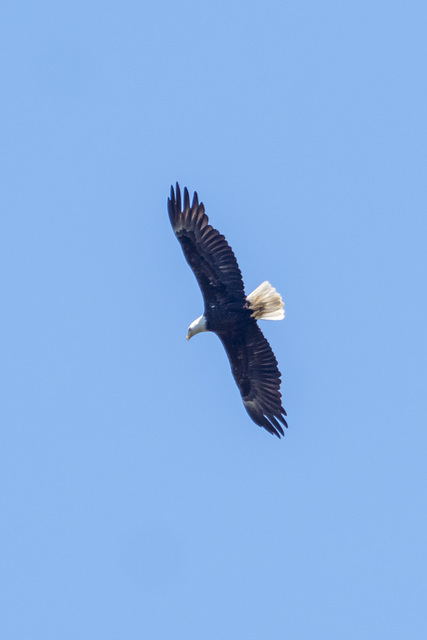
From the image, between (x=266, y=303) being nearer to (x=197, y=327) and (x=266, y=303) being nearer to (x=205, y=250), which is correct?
(x=197, y=327)

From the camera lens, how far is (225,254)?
54.6ft

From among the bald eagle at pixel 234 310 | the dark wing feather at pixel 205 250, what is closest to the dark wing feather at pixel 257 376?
the bald eagle at pixel 234 310

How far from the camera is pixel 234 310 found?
16828 millimetres

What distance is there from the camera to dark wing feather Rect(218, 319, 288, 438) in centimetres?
1719

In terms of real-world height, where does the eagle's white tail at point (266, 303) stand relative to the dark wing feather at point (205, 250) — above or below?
below

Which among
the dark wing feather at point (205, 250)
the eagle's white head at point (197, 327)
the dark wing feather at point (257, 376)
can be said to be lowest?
the dark wing feather at point (257, 376)

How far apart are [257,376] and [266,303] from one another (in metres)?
0.92

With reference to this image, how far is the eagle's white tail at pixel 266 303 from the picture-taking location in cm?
1708

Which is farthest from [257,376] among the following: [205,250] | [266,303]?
[205,250]

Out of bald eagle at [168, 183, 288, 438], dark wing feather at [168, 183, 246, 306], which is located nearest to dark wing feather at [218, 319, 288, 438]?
bald eagle at [168, 183, 288, 438]

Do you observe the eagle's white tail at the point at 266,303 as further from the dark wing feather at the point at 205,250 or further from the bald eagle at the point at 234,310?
the dark wing feather at the point at 205,250

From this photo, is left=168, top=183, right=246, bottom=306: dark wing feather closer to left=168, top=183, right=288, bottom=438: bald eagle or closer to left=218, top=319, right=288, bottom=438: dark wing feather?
left=168, top=183, right=288, bottom=438: bald eagle

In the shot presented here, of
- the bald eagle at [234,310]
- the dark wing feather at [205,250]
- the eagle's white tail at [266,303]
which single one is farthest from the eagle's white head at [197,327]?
the eagle's white tail at [266,303]

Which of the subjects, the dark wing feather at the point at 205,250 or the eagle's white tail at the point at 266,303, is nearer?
the dark wing feather at the point at 205,250
